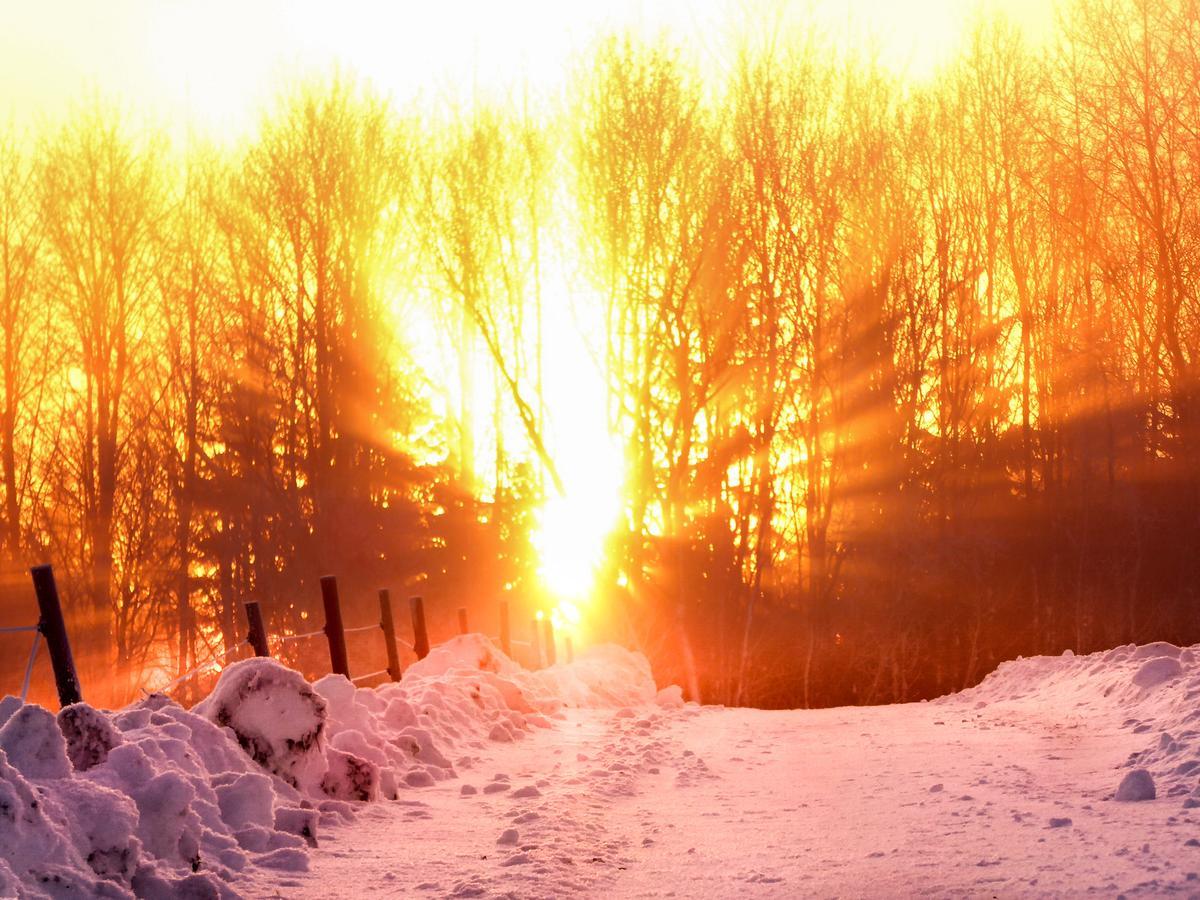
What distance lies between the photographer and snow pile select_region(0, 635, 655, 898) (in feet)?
16.5

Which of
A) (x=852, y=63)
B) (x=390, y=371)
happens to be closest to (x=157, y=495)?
(x=390, y=371)

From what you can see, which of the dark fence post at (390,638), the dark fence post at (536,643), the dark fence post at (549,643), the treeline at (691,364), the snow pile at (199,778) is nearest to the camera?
the snow pile at (199,778)

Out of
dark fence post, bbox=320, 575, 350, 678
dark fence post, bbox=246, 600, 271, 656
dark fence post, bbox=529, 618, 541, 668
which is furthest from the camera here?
dark fence post, bbox=529, 618, 541, 668

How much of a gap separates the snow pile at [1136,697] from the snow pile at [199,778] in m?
4.72

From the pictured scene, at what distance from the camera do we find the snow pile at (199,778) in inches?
198

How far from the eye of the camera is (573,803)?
8164 mm

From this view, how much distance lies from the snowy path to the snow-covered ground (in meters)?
0.03

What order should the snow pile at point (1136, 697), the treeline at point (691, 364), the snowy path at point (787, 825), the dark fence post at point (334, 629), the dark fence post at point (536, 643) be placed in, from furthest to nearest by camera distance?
1. the dark fence post at point (536, 643)
2. the treeline at point (691, 364)
3. the dark fence post at point (334, 629)
4. the snow pile at point (1136, 697)
5. the snowy path at point (787, 825)

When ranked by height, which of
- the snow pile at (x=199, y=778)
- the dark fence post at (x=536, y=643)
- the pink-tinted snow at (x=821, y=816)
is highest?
the snow pile at (x=199, y=778)

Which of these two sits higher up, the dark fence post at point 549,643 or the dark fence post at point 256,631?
the dark fence post at point 256,631

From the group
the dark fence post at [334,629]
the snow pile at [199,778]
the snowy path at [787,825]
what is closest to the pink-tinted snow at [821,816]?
the snowy path at [787,825]

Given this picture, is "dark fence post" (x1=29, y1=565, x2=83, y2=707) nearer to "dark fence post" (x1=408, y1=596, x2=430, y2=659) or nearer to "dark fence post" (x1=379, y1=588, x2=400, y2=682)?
"dark fence post" (x1=379, y1=588, x2=400, y2=682)

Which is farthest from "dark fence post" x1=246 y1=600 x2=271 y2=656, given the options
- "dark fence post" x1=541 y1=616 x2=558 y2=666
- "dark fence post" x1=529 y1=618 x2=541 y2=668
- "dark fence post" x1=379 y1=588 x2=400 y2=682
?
"dark fence post" x1=529 y1=618 x2=541 y2=668

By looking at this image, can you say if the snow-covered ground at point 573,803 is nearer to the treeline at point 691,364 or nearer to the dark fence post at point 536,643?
the treeline at point 691,364
